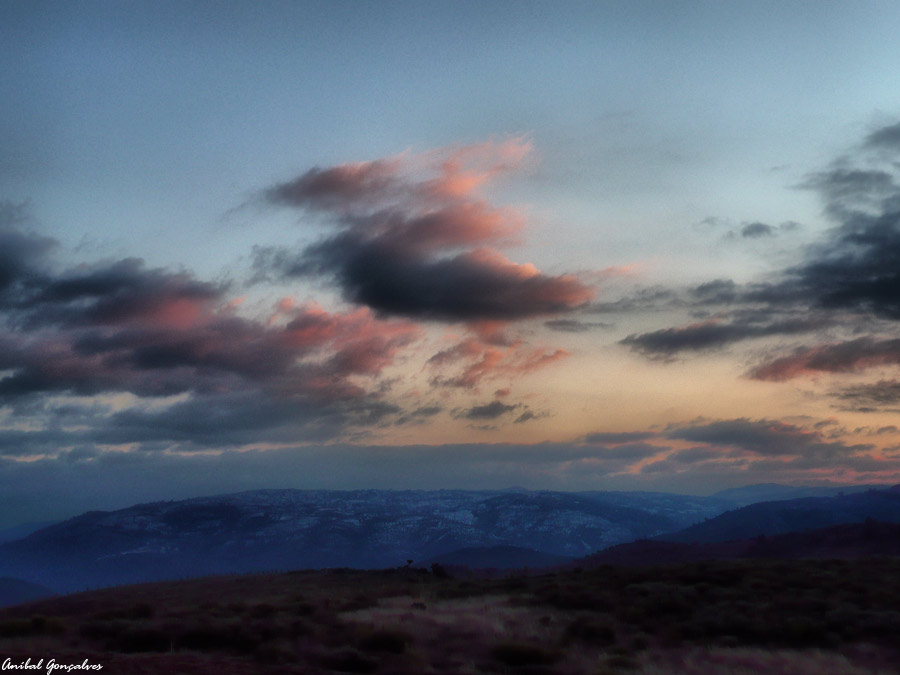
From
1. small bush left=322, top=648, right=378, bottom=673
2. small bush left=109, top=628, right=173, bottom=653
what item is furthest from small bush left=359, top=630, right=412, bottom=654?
small bush left=109, top=628, right=173, bottom=653

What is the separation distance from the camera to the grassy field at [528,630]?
69.1 ft

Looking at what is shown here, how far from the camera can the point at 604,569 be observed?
4500 centimetres

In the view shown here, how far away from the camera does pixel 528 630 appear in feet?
86.6

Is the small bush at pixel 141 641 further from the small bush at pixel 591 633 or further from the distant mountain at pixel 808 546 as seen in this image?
the distant mountain at pixel 808 546

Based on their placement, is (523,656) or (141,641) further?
(141,641)

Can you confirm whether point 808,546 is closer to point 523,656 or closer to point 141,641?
point 523,656

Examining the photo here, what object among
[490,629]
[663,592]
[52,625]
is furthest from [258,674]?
[663,592]

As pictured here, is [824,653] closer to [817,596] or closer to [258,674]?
[817,596]

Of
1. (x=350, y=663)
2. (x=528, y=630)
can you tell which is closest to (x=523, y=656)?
(x=528, y=630)

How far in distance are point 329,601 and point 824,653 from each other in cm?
2147

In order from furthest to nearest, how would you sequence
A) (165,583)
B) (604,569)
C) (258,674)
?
(165,583) < (604,569) < (258,674)

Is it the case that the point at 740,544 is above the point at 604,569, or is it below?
below

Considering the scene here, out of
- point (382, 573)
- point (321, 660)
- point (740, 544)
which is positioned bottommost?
point (740, 544)

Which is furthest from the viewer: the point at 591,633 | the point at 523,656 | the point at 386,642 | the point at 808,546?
the point at 808,546
